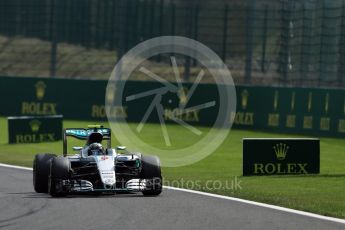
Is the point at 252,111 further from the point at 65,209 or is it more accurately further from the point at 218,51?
the point at 65,209

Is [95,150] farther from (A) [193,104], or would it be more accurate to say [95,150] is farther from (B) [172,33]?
(B) [172,33]

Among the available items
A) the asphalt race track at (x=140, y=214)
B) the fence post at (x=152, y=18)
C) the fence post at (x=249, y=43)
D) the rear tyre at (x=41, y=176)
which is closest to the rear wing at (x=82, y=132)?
the rear tyre at (x=41, y=176)

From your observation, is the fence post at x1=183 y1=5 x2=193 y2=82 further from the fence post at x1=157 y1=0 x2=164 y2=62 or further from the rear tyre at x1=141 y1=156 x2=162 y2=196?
the rear tyre at x1=141 y1=156 x2=162 y2=196

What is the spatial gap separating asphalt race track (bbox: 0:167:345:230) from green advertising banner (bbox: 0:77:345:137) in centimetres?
1784

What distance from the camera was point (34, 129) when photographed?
31.3 meters

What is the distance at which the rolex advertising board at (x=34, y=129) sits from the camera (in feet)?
101

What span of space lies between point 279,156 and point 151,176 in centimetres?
428

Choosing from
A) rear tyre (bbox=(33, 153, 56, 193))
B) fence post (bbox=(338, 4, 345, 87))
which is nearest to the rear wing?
rear tyre (bbox=(33, 153, 56, 193))

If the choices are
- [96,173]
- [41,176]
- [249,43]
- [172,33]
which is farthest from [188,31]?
[96,173]

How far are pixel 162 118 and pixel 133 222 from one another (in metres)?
27.2

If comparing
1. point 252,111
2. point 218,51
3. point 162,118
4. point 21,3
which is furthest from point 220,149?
point 21,3

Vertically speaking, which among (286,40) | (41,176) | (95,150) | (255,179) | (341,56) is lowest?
(255,179)

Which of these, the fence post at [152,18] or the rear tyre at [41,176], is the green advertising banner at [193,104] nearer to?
the fence post at [152,18]

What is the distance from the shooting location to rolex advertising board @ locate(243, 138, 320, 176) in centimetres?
1997
